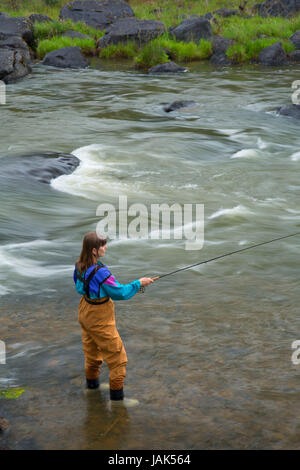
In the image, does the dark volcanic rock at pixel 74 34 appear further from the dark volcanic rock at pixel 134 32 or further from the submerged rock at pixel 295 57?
the submerged rock at pixel 295 57

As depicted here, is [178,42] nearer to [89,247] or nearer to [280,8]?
[280,8]

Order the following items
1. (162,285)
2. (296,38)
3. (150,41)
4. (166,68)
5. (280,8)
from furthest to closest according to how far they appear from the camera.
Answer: (280,8) → (150,41) → (296,38) → (166,68) → (162,285)

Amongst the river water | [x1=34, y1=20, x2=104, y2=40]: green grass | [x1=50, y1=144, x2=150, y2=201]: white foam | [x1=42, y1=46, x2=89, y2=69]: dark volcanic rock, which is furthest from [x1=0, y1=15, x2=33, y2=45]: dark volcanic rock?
[x1=50, y1=144, x2=150, y2=201]: white foam

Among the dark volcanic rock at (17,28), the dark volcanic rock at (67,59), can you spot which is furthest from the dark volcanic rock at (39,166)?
the dark volcanic rock at (17,28)

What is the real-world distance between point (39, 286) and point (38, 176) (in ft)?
15.8

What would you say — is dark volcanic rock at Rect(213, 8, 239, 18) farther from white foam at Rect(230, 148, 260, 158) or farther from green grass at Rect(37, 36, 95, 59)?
white foam at Rect(230, 148, 260, 158)

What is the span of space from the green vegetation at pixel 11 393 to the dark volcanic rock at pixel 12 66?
1873cm

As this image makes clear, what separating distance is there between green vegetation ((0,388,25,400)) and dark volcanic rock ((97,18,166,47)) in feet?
83.5

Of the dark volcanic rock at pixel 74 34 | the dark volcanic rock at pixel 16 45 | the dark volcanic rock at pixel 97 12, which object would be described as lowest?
the dark volcanic rock at pixel 16 45

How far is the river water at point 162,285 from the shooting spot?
3711 mm

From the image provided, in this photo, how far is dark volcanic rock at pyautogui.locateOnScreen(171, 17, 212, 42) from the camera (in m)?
27.1

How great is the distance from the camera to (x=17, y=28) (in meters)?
27.9

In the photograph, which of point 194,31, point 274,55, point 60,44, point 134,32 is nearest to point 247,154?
point 274,55

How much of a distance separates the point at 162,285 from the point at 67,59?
2085 cm
